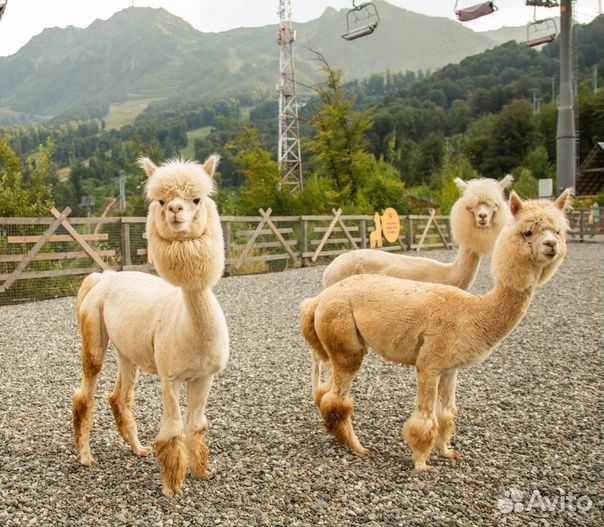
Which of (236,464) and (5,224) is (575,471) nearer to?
(236,464)

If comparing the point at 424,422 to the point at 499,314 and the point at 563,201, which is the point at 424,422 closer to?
the point at 499,314

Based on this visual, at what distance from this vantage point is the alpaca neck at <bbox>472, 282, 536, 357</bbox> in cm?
336

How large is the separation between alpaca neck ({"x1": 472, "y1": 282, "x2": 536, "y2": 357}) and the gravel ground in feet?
2.81

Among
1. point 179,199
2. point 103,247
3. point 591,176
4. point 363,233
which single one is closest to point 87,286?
point 179,199

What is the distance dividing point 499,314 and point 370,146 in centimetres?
5740

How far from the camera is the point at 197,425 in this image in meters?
3.32

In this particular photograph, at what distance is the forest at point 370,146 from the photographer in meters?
22.1

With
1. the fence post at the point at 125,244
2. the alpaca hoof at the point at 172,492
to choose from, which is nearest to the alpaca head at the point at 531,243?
the alpaca hoof at the point at 172,492

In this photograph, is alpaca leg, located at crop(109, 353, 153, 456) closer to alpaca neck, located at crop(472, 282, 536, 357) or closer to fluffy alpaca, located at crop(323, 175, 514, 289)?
alpaca neck, located at crop(472, 282, 536, 357)

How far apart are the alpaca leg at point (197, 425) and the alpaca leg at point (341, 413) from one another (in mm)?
901

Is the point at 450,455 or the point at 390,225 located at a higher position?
the point at 390,225

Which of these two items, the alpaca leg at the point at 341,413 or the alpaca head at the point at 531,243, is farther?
the alpaca leg at the point at 341,413

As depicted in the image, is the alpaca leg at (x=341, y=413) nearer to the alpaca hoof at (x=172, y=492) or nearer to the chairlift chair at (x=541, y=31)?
A: the alpaca hoof at (x=172, y=492)

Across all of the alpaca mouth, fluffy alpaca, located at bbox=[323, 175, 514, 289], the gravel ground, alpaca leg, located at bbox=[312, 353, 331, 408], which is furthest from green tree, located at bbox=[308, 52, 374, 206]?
the alpaca mouth
